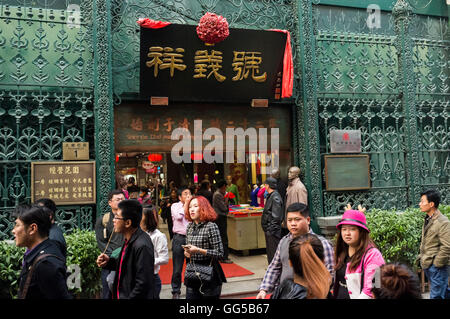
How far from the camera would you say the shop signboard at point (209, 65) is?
24.6ft

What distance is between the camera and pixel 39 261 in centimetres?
315

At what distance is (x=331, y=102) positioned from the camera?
888 centimetres

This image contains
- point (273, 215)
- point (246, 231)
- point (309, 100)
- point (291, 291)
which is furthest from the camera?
point (246, 231)

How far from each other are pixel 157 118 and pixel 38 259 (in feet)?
17.2

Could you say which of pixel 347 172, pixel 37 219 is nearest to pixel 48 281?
pixel 37 219

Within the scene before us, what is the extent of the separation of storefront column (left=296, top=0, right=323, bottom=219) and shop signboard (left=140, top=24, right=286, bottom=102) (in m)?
0.61

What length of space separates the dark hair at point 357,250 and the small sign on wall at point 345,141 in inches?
201

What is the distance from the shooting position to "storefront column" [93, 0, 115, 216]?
283 inches

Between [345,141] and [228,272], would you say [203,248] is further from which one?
[345,141]

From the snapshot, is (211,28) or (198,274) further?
(211,28)

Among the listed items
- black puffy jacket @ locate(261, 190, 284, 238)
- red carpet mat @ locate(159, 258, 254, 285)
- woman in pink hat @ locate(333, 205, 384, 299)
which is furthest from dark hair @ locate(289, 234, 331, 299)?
red carpet mat @ locate(159, 258, 254, 285)

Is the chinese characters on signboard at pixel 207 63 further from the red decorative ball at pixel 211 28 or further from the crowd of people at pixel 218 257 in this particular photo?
the crowd of people at pixel 218 257

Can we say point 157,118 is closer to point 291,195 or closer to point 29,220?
point 291,195

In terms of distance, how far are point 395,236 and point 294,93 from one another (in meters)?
3.69
